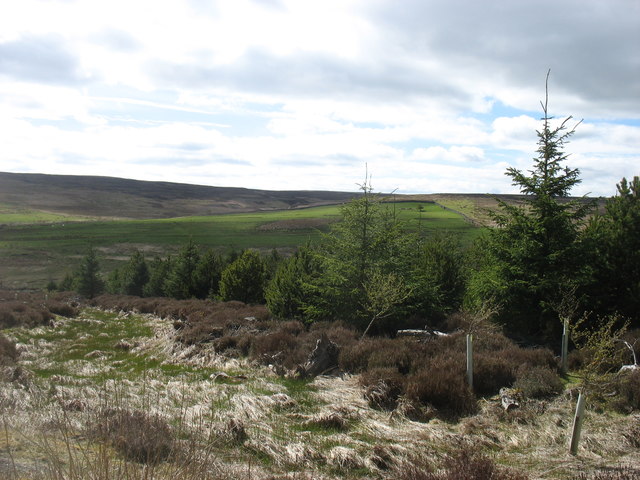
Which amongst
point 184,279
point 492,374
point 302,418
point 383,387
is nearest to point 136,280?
point 184,279

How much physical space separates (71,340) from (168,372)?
10.6 m

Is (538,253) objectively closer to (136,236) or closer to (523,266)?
(523,266)

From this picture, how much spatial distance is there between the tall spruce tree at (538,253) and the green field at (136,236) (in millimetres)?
56448

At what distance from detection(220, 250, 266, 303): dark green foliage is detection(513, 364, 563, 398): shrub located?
2726cm

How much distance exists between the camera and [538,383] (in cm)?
1009

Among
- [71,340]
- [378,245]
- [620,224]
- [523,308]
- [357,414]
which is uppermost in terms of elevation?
[620,224]

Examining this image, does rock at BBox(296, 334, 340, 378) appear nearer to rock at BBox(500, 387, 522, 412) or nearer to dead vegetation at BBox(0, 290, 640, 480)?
dead vegetation at BBox(0, 290, 640, 480)

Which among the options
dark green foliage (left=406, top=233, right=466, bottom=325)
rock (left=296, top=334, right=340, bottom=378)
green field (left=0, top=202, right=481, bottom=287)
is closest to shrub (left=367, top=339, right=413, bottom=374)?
rock (left=296, top=334, right=340, bottom=378)

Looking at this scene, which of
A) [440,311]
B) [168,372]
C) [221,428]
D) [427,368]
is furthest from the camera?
[440,311]

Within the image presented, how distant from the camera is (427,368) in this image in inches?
436

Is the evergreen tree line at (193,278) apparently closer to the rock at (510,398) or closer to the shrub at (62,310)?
the shrub at (62,310)

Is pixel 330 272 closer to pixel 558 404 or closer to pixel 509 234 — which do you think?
pixel 509 234

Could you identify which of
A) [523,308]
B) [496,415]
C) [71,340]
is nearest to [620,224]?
[523,308]

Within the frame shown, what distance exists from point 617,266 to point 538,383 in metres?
7.82
